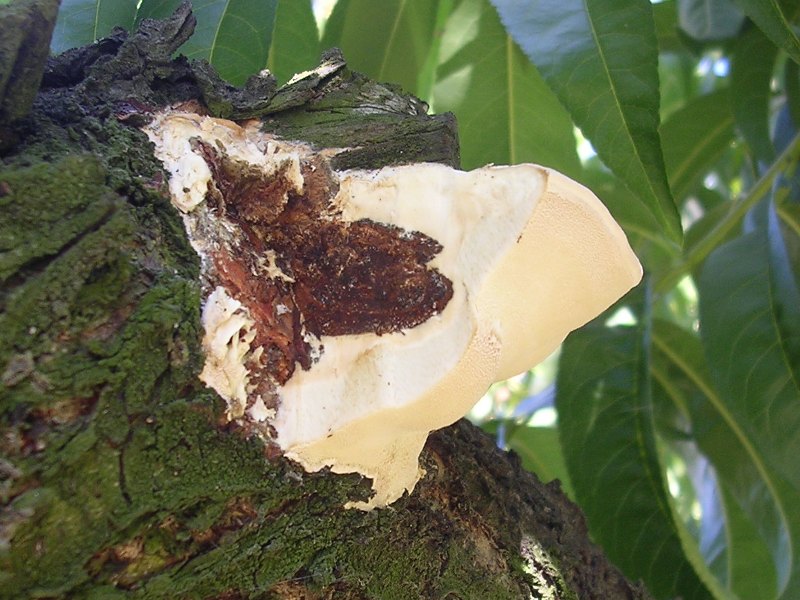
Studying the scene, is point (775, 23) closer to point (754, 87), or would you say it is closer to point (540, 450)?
point (754, 87)

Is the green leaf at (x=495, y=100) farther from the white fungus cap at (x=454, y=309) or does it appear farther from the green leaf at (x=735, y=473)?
the white fungus cap at (x=454, y=309)

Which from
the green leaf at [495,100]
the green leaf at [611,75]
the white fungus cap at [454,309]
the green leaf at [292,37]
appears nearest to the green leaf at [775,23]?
the green leaf at [611,75]

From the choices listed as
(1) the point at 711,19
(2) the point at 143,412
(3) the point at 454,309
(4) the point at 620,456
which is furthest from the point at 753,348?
(2) the point at 143,412

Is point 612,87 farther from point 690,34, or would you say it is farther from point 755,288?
point 690,34

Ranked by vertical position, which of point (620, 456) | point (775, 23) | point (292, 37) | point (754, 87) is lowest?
point (620, 456)

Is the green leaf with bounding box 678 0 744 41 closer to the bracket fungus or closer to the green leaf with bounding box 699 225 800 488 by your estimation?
the green leaf with bounding box 699 225 800 488
